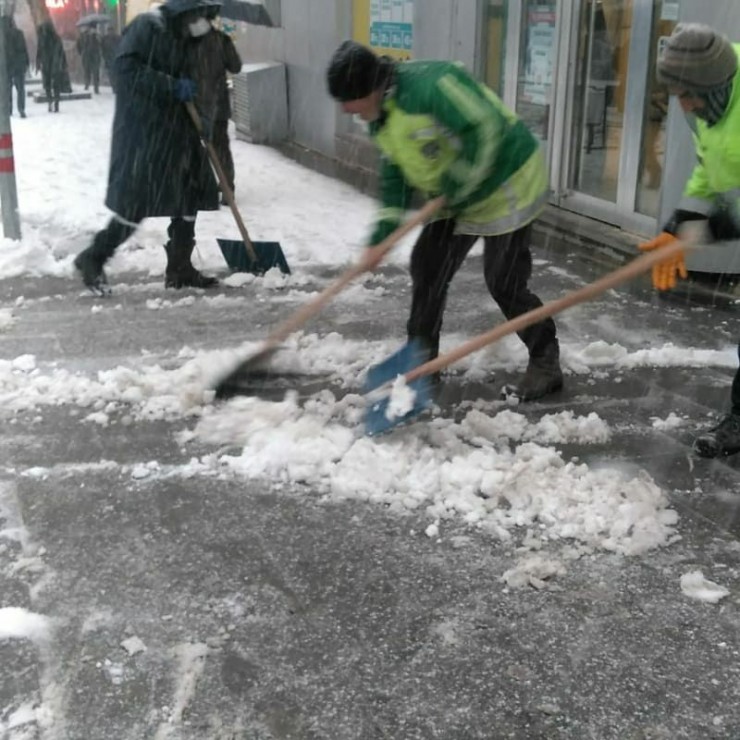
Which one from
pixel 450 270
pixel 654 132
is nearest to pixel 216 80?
pixel 654 132

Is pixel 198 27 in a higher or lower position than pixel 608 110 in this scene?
higher

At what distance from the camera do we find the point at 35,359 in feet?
17.8

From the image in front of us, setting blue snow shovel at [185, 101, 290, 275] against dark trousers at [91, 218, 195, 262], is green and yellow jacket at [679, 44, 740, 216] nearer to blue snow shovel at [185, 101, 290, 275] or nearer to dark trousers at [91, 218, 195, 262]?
blue snow shovel at [185, 101, 290, 275]

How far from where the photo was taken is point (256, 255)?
23.3 ft

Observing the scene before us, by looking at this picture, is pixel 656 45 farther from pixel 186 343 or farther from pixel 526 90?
pixel 186 343

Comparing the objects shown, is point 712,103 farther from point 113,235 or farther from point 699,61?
point 113,235

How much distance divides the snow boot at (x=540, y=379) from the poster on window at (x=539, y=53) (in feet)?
15.3

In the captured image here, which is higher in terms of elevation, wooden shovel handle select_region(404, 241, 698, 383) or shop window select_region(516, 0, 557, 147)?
shop window select_region(516, 0, 557, 147)

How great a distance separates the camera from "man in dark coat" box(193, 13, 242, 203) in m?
8.28

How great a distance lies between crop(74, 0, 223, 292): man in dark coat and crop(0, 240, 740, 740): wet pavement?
2278 mm

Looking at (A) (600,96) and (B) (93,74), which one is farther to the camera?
(B) (93,74)

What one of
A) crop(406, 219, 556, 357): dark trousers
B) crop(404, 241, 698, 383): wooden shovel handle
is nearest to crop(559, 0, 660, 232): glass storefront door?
crop(406, 219, 556, 357): dark trousers

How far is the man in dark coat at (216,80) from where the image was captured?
326 inches

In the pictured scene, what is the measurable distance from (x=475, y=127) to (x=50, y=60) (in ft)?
55.2
